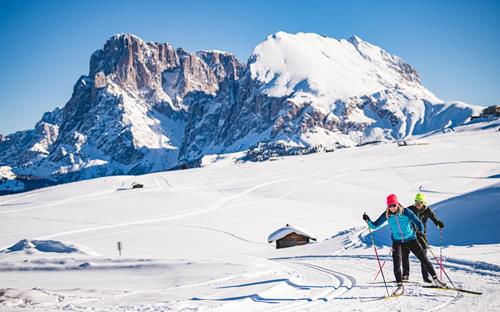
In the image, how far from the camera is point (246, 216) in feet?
164

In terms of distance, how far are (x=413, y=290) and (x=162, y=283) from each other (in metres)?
5.75

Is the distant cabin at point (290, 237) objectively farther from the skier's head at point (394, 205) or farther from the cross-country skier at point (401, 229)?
the skier's head at point (394, 205)

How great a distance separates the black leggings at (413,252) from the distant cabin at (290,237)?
25161 millimetres

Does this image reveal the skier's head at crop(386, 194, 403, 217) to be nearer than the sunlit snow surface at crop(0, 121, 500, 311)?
No

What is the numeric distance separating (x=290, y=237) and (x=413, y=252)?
2570 centimetres

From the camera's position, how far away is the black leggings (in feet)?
30.5

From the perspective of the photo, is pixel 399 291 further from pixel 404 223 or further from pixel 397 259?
pixel 404 223

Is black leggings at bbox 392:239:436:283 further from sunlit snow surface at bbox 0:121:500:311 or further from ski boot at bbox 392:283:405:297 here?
sunlit snow surface at bbox 0:121:500:311

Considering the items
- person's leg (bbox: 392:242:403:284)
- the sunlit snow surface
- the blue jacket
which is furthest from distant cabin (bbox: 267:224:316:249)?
the blue jacket

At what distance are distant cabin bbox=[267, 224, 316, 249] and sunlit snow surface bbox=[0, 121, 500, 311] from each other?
202cm

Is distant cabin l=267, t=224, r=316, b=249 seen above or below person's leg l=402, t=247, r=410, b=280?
below

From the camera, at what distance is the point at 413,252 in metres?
9.58

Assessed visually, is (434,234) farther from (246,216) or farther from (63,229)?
(63,229)

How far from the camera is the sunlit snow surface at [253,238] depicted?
29.7 ft
